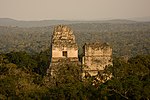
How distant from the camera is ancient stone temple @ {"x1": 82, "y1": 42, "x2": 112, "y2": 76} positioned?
17094 millimetres

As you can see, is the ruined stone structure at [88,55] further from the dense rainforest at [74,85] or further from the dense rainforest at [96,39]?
the dense rainforest at [96,39]

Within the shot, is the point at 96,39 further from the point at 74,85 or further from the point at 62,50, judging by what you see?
the point at 74,85

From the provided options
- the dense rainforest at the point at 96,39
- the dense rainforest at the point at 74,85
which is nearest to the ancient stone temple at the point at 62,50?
the dense rainforest at the point at 74,85

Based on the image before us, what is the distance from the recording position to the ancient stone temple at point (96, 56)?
17094 millimetres

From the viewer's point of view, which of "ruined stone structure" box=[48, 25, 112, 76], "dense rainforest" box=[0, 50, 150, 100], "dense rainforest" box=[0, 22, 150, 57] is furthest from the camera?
"dense rainforest" box=[0, 22, 150, 57]

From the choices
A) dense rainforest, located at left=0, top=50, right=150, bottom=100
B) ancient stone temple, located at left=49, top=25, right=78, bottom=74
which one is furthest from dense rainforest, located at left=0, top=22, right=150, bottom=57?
dense rainforest, located at left=0, top=50, right=150, bottom=100

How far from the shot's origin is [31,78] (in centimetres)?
1716

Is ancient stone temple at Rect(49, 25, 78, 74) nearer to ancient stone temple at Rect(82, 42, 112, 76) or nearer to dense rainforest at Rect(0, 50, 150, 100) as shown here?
dense rainforest at Rect(0, 50, 150, 100)

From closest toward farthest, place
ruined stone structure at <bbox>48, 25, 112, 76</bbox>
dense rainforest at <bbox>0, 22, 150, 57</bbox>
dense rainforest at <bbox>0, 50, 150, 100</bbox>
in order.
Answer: dense rainforest at <bbox>0, 50, 150, 100</bbox>
ruined stone structure at <bbox>48, 25, 112, 76</bbox>
dense rainforest at <bbox>0, 22, 150, 57</bbox>

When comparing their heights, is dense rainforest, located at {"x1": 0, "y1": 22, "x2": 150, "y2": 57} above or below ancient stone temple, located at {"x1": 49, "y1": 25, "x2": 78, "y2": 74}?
below

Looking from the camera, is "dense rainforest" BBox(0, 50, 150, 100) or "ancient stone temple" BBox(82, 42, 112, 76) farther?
"ancient stone temple" BBox(82, 42, 112, 76)

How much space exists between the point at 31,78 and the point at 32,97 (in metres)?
3.36

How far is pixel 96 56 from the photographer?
56.2 feet

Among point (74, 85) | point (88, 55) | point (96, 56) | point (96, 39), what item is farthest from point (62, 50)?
point (96, 39)
